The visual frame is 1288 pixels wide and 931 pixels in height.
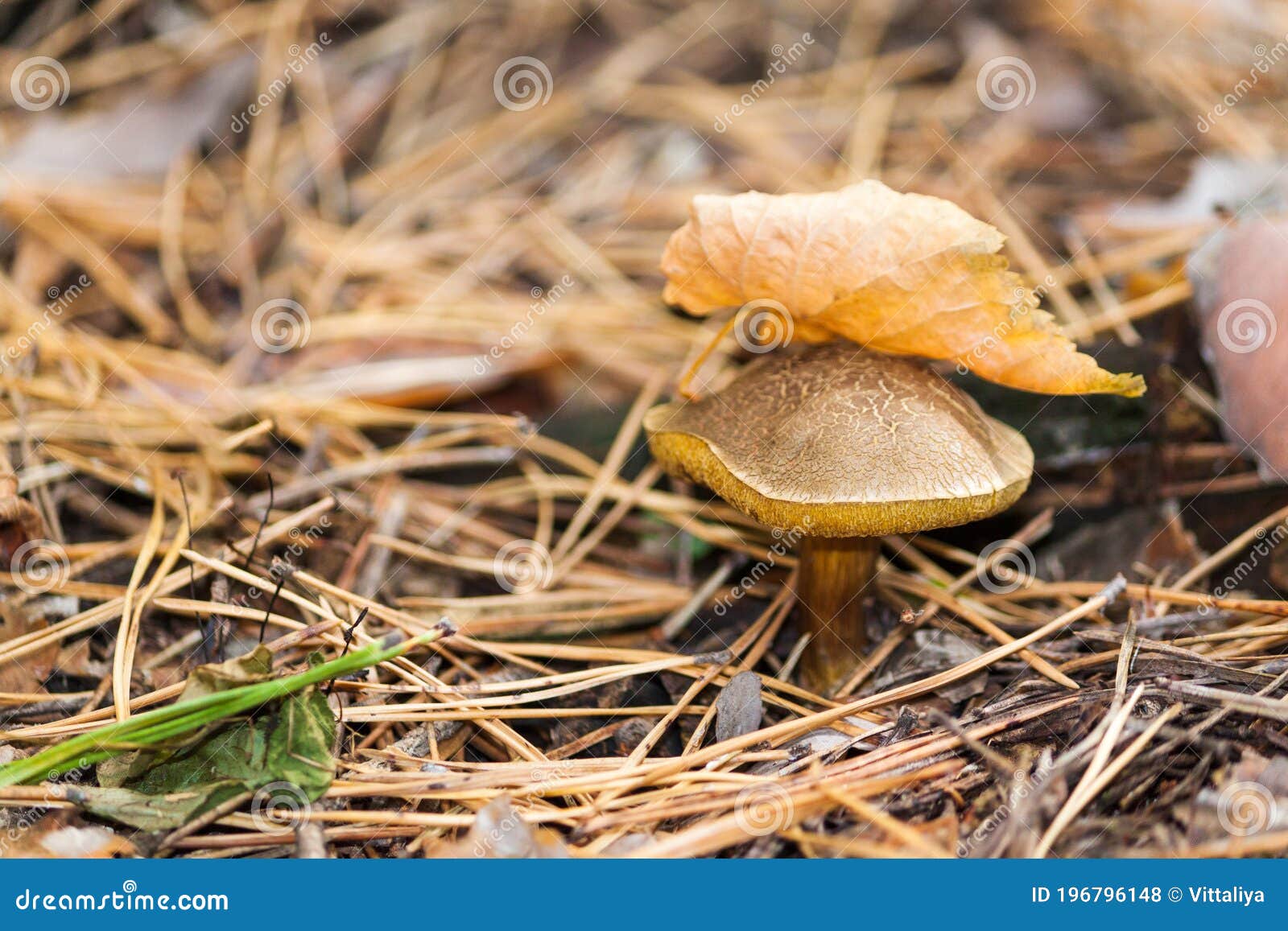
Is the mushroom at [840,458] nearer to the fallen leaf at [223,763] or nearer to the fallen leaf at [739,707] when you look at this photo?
the fallen leaf at [739,707]

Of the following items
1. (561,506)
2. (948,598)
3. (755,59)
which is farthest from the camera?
(755,59)

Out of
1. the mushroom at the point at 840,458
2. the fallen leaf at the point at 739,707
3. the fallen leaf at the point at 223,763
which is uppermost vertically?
the fallen leaf at the point at 223,763

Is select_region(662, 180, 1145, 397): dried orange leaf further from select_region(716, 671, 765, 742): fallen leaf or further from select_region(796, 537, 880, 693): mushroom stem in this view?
select_region(716, 671, 765, 742): fallen leaf

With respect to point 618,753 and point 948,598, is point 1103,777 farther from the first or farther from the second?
point 618,753

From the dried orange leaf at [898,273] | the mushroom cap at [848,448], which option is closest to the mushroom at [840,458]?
the mushroom cap at [848,448]

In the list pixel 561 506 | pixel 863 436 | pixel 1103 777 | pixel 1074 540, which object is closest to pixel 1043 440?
pixel 1074 540

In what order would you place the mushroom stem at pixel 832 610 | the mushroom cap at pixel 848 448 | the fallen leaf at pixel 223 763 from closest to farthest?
the fallen leaf at pixel 223 763 → the mushroom cap at pixel 848 448 → the mushroom stem at pixel 832 610

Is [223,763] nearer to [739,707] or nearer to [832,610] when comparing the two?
[739,707]

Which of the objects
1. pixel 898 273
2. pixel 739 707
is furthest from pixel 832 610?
pixel 898 273

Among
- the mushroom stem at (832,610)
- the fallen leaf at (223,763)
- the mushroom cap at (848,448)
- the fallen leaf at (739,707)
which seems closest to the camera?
the fallen leaf at (223,763)
